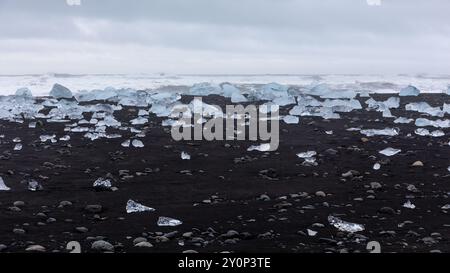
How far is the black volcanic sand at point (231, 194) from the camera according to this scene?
4434 mm

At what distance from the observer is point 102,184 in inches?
234

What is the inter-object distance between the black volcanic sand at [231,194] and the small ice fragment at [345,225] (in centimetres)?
6

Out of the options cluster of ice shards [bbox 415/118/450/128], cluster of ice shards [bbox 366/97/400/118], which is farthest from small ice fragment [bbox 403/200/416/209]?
cluster of ice shards [bbox 366/97/400/118]

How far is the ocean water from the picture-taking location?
62.3ft

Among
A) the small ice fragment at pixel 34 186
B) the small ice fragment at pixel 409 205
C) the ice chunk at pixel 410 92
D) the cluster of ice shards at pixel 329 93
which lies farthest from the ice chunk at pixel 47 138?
the ice chunk at pixel 410 92

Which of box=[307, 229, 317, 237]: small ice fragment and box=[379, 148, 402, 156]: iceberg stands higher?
box=[379, 148, 402, 156]: iceberg

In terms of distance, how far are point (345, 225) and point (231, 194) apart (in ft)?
4.35

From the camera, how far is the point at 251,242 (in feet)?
14.3

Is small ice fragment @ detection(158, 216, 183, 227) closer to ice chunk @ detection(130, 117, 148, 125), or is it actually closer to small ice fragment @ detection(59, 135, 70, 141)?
small ice fragment @ detection(59, 135, 70, 141)

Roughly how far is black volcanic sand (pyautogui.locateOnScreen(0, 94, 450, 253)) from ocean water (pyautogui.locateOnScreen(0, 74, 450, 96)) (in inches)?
402

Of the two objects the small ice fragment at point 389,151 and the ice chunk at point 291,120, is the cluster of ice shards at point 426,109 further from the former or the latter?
the small ice fragment at point 389,151
